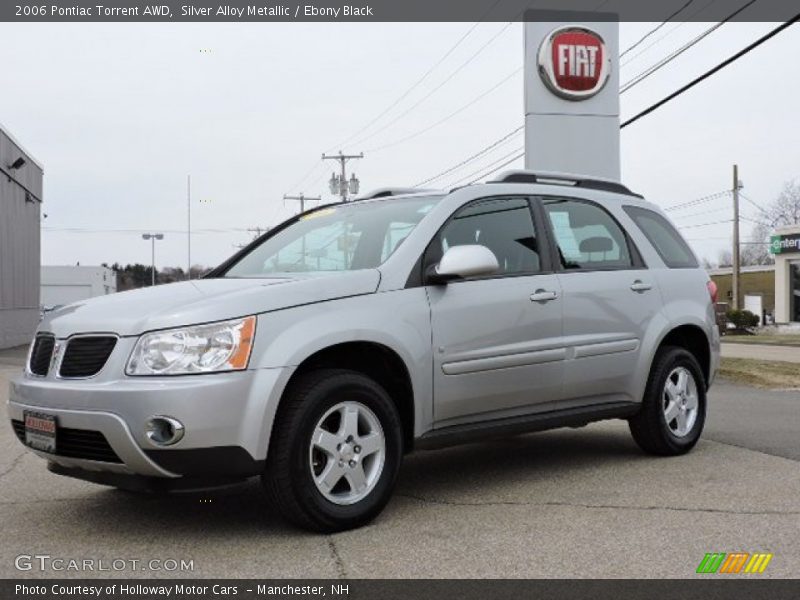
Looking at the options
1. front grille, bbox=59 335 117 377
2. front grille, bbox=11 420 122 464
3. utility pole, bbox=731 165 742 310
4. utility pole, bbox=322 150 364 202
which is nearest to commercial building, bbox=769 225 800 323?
utility pole, bbox=731 165 742 310

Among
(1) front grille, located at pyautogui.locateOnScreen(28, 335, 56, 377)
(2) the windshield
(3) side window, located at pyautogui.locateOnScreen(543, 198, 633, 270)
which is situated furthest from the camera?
(3) side window, located at pyautogui.locateOnScreen(543, 198, 633, 270)

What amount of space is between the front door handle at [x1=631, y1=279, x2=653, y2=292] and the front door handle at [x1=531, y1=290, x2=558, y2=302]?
2.84 feet

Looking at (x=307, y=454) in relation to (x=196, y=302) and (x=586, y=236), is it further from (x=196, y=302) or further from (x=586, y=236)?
(x=586, y=236)

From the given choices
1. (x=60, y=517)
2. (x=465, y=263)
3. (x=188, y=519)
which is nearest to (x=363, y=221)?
(x=465, y=263)

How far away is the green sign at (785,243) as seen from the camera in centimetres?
4384

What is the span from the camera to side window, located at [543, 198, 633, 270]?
18.9ft

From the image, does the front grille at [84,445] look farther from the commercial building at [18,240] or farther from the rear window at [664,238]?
the commercial building at [18,240]

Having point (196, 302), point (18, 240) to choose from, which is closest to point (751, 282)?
point (18, 240)

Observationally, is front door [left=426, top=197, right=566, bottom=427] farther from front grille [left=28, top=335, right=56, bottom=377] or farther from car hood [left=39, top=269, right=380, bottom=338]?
front grille [left=28, top=335, right=56, bottom=377]

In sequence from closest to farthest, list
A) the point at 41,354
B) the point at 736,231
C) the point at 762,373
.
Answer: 1. the point at 41,354
2. the point at 762,373
3. the point at 736,231

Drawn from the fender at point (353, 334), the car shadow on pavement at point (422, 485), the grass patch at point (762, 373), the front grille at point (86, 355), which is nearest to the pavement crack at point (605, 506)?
the car shadow on pavement at point (422, 485)

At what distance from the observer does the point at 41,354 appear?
4562 millimetres

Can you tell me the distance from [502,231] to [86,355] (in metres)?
2.59
